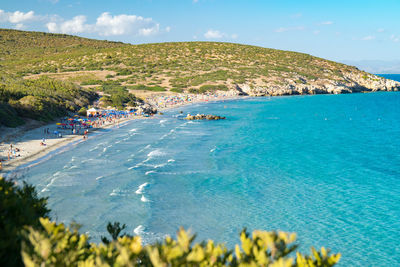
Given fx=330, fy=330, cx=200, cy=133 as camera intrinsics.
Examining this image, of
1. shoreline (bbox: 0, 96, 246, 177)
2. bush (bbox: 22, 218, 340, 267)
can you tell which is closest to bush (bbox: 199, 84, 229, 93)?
shoreline (bbox: 0, 96, 246, 177)

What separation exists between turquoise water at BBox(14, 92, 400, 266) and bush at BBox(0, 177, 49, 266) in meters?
9.00

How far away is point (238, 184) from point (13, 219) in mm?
22453

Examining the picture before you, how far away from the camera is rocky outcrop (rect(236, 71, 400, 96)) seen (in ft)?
399

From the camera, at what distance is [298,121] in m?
68.9

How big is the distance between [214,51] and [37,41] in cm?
8894

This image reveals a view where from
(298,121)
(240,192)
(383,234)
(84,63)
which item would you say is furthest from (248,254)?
(84,63)

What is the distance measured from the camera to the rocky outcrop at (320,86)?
399 feet

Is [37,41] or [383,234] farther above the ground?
[37,41]

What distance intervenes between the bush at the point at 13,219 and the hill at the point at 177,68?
250 ft

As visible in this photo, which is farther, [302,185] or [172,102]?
[172,102]

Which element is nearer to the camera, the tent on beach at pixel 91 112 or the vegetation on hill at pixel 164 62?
the tent on beach at pixel 91 112

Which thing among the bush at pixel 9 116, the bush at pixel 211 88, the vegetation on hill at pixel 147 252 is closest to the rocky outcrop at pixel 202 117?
the bush at pixel 9 116

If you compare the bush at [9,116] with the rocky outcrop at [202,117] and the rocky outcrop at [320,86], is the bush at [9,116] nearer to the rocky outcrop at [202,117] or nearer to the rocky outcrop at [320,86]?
the rocky outcrop at [202,117]

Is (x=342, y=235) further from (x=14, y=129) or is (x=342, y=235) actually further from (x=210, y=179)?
(x=14, y=129)
